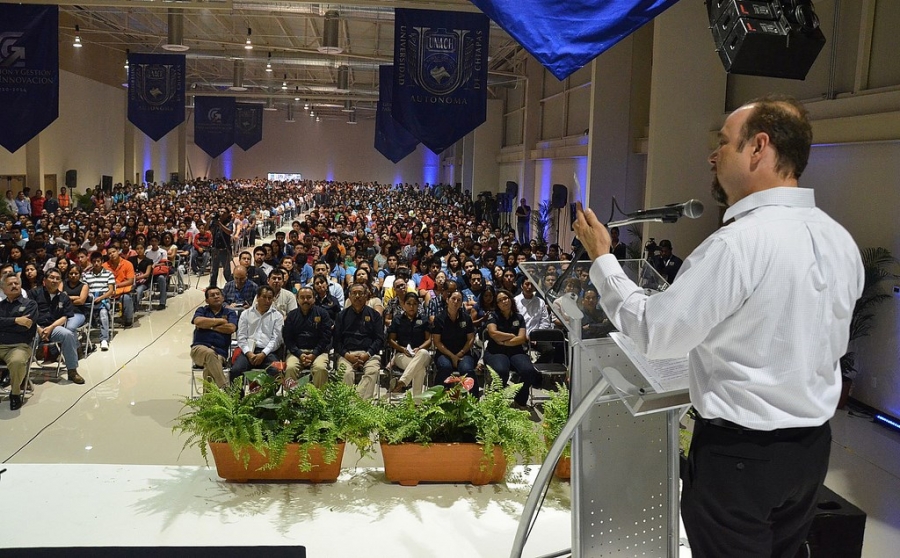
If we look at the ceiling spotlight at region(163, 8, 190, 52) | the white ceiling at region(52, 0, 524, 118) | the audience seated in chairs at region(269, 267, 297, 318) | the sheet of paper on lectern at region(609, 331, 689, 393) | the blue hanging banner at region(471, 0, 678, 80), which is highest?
the white ceiling at region(52, 0, 524, 118)

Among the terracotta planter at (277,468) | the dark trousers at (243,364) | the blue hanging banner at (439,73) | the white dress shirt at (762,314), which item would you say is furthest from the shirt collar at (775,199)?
the blue hanging banner at (439,73)

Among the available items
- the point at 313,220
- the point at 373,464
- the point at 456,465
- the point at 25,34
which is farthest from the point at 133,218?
the point at 456,465

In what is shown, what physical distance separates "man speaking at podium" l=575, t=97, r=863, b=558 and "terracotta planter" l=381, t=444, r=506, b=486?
3117 mm

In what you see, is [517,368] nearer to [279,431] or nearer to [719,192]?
[279,431]

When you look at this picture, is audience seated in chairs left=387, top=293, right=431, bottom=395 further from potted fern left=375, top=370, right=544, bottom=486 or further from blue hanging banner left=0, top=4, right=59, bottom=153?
blue hanging banner left=0, top=4, right=59, bottom=153

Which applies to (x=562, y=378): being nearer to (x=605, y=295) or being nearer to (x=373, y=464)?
(x=373, y=464)

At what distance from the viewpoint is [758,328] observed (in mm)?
2049

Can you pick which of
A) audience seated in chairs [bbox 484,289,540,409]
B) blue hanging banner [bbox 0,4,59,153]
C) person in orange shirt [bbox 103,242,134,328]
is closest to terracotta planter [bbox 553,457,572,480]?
audience seated in chairs [bbox 484,289,540,409]

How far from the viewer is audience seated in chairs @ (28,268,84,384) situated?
31.0 feet

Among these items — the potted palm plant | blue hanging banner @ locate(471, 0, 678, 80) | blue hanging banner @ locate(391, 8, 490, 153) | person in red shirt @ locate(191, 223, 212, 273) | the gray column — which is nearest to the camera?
blue hanging banner @ locate(471, 0, 678, 80)

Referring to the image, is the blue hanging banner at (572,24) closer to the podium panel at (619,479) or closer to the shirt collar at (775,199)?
the podium panel at (619,479)

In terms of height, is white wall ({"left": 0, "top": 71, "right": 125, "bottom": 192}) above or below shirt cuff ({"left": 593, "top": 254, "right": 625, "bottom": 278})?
above

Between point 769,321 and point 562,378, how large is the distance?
743 centimetres

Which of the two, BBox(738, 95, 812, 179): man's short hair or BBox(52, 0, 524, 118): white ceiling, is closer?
BBox(738, 95, 812, 179): man's short hair
